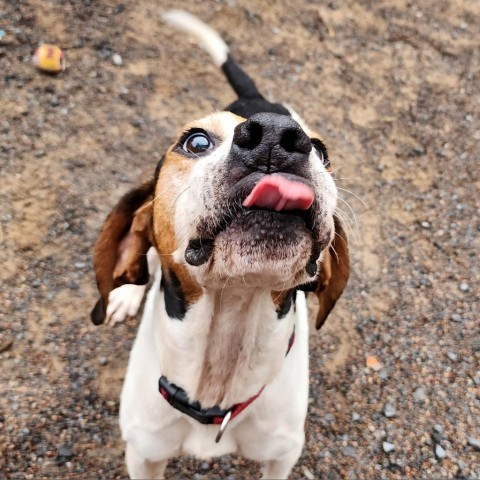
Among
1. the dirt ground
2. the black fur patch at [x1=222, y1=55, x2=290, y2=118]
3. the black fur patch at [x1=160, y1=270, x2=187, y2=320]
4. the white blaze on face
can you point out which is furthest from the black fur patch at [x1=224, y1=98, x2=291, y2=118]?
the white blaze on face

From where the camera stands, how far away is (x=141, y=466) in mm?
2887

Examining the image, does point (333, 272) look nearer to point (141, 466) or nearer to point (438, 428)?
point (141, 466)

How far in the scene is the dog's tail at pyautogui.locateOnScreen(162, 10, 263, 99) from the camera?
12.7ft

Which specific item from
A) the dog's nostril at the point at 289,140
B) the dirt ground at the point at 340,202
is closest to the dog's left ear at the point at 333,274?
the dirt ground at the point at 340,202

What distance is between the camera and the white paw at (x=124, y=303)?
376cm

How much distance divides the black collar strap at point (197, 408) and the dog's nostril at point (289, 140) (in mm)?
1160

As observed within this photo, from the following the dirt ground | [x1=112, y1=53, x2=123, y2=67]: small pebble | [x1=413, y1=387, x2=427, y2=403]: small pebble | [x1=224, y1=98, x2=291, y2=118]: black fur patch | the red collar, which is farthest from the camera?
→ [x1=112, y1=53, x2=123, y2=67]: small pebble

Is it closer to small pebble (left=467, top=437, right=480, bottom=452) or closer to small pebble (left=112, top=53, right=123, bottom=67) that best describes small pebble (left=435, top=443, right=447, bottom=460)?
small pebble (left=467, top=437, right=480, bottom=452)

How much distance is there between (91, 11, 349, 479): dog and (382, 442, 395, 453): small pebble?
87cm

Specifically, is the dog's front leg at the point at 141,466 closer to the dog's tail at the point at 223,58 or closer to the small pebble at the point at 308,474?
the small pebble at the point at 308,474

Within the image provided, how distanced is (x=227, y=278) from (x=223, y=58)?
2.56m

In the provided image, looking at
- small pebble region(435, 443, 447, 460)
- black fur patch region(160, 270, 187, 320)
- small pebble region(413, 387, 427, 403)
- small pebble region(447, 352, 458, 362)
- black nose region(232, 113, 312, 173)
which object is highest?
black nose region(232, 113, 312, 173)

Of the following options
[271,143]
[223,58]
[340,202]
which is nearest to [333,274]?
[271,143]

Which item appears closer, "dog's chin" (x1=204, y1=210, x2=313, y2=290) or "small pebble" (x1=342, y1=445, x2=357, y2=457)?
"dog's chin" (x1=204, y1=210, x2=313, y2=290)
